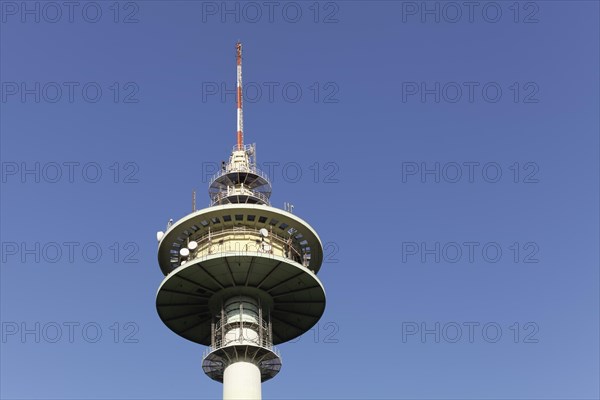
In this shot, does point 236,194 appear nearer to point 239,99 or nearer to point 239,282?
point 239,282

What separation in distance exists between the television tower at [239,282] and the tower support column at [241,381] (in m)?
0.06

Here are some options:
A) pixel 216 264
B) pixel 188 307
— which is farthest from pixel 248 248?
pixel 188 307

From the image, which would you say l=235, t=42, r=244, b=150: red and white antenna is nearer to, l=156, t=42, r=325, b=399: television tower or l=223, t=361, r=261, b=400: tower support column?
l=156, t=42, r=325, b=399: television tower

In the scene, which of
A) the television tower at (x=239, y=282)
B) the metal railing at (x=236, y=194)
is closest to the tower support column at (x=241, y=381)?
the television tower at (x=239, y=282)

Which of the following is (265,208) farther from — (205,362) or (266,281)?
(205,362)

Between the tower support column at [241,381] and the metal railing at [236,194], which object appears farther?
the metal railing at [236,194]

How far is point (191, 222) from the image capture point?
59.7m

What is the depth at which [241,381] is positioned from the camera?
56.2m

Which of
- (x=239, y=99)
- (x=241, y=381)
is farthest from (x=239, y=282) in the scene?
(x=239, y=99)

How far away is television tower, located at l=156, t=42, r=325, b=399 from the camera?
5734 cm

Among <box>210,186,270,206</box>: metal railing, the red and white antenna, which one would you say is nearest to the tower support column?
<box>210,186,270,206</box>: metal railing

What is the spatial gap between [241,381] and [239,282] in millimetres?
6725

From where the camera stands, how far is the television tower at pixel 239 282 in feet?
188

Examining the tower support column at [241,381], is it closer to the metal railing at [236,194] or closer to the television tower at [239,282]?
the television tower at [239,282]
